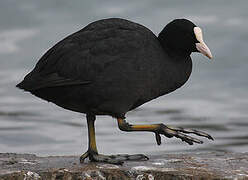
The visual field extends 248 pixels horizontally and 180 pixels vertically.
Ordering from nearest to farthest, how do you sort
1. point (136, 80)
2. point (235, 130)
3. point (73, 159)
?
1. point (136, 80)
2. point (73, 159)
3. point (235, 130)

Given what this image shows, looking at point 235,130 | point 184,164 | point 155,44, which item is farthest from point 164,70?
point 235,130

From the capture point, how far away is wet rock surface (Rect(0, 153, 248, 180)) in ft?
30.7

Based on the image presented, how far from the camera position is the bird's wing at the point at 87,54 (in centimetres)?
975

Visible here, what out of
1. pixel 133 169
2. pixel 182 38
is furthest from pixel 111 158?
pixel 182 38

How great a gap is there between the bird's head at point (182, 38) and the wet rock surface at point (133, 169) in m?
1.01

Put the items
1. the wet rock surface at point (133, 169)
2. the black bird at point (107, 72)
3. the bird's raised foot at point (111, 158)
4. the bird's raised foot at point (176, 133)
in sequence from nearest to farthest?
the wet rock surface at point (133, 169), the black bird at point (107, 72), the bird's raised foot at point (111, 158), the bird's raised foot at point (176, 133)

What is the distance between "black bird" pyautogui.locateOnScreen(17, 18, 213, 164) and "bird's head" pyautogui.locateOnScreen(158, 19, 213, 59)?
0.03 meters

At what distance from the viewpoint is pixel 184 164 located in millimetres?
9875

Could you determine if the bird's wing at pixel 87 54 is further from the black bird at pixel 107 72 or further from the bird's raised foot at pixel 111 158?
the bird's raised foot at pixel 111 158

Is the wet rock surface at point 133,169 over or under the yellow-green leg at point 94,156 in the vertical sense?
under

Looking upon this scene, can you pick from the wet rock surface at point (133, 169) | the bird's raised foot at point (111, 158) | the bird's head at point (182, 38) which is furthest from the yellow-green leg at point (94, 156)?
the bird's head at point (182, 38)

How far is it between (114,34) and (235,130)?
7.57 m

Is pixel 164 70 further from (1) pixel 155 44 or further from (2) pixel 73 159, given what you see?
(2) pixel 73 159

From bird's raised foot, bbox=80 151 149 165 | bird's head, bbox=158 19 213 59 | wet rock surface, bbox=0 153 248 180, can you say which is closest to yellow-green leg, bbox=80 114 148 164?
bird's raised foot, bbox=80 151 149 165
